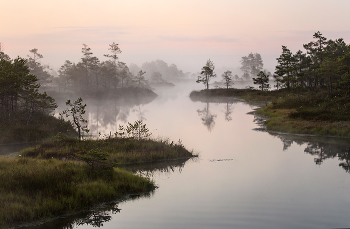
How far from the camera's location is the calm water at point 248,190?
12000 mm

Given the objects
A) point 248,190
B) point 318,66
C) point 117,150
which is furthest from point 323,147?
point 318,66

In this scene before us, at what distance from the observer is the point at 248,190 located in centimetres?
1556

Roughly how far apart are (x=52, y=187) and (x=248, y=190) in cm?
959

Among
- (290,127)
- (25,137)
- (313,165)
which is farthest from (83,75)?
(313,165)

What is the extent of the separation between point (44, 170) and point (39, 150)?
8037mm

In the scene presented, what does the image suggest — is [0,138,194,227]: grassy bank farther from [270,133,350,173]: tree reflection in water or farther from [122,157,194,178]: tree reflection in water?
[270,133,350,173]: tree reflection in water

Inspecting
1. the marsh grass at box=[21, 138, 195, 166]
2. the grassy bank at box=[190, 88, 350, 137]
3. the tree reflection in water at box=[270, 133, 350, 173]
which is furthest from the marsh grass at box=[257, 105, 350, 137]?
the marsh grass at box=[21, 138, 195, 166]

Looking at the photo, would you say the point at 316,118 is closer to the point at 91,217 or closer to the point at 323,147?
the point at 323,147

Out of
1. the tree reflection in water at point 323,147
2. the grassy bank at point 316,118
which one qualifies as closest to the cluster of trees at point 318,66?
the grassy bank at point 316,118

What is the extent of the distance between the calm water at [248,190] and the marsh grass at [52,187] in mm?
601

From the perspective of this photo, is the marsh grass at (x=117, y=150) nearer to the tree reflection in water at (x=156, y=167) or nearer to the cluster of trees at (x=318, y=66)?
the tree reflection in water at (x=156, y=167)

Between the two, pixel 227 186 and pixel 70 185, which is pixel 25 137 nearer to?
pixel 70 185

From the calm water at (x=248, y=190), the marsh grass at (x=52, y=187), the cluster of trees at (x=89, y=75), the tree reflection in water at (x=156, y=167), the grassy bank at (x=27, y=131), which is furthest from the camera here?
the cluster of trees at (x=89, y=75)

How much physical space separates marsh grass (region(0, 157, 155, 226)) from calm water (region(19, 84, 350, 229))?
60 centimetres
